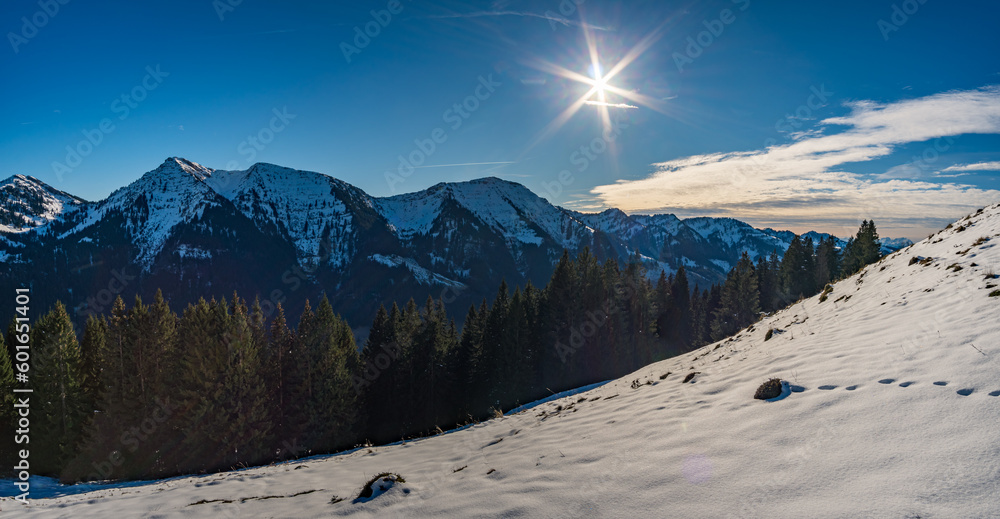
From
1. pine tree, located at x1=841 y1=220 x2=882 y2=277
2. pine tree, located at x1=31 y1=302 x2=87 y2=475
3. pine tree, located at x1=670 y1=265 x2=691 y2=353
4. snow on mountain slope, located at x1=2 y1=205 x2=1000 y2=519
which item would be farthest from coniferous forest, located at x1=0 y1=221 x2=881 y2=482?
pine tree, located at x1=841 y1=220 x2=882 y2=277

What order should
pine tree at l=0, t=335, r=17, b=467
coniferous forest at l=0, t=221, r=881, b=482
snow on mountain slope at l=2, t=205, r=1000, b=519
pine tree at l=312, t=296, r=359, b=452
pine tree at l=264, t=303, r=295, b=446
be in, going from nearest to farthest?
snow on mountain slope at l=2, t=205, r=1000, b=519
coniferous forest at l=0, t=221, r=881, b=482
pine tree at l=0, t=335, r=17, b=467
pine tree at l=264, t=303, r=295, b=446
pine tree at l=312, t=296, r=359, b=452

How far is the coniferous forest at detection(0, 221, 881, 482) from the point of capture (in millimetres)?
25391

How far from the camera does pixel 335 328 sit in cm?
3281

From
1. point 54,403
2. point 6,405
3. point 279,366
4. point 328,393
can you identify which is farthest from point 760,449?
point 6,405

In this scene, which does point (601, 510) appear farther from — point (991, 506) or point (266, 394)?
point (266, 394)

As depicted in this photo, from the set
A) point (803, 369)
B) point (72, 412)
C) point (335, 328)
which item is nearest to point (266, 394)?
point (335, 328)

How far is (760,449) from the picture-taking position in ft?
15.4

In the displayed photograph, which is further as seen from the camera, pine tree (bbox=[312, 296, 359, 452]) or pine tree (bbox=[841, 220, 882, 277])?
pine tree (bbox=[841, 220, 882, 277])

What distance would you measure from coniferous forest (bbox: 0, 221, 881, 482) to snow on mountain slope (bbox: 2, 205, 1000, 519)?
9.38 m

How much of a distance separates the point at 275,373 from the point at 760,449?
106 feet

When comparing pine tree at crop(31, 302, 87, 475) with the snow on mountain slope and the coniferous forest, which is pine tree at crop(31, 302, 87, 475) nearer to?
the coniferous forest

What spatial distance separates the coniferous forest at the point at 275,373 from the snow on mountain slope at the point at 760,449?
30.8ft

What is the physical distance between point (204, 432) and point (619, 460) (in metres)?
28.7

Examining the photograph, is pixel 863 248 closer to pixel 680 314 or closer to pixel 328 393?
pixel 680 314
